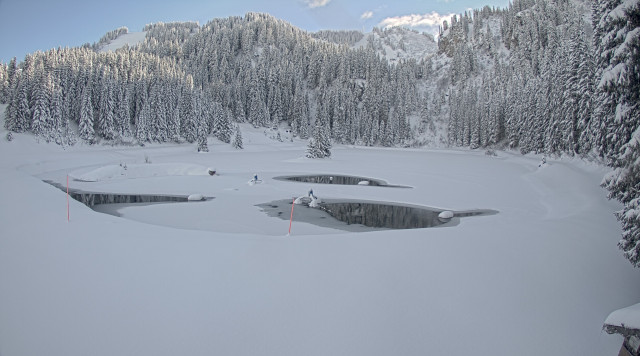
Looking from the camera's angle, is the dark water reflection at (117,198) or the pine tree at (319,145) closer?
the dark water reflection at (117,198)

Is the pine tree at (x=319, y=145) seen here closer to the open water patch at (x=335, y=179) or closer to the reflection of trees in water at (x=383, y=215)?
the open water patch at (x=335, y=179)

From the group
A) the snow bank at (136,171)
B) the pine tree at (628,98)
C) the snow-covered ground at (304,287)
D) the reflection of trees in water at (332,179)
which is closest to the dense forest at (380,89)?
the pine tree at (628,98)

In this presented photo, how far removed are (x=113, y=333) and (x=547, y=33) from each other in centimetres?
15652

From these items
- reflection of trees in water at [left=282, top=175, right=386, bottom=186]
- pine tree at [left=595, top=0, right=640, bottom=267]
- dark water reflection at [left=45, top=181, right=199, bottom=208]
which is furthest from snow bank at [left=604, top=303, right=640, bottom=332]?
reflection of trees in water at [left=282, top=175, right=386, bottom=186]

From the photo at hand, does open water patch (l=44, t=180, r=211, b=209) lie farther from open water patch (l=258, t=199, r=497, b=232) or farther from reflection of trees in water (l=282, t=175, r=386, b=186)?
reflection of trees in water (l=282, t=175, r=386, b=186)

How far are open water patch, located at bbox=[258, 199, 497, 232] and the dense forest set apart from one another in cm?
744

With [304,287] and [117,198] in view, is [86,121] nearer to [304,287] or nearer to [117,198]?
[117,198]

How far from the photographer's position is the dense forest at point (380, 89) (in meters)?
9.14

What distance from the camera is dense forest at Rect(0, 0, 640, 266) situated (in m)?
9.14

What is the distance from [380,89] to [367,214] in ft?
370

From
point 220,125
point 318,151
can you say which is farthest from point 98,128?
point 318,151

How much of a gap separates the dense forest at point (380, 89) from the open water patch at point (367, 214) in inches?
293

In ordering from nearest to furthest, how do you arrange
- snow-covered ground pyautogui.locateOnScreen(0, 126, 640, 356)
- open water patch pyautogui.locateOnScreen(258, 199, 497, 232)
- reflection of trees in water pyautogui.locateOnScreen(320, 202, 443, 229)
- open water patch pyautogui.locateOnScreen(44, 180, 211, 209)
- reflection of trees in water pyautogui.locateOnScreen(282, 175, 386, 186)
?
1. snow-covered ground pyautogui.locateOnScreen(0, 126, 640, 356)
2. open water patch pyautogui.locateOnScreen(258, 199, 497, 232)
3. reflection of trees in water pyautogui.locateOnScreen(320, 202, 443, 229)
4. open water patch pyautogui.locateOnScreen(44, 180, 211, 209)
5. reflection of trees in water pyautogui.locateOnScreen(282, 175, 386, 186)

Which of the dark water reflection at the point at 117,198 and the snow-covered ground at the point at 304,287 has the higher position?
the snow-covered ground at the point at 304,287
